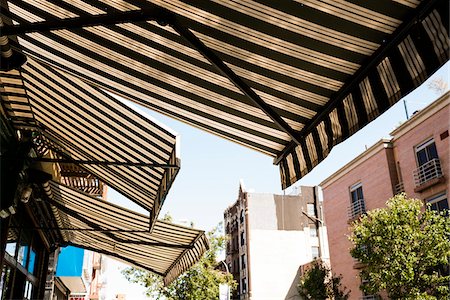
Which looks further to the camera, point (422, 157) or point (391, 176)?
point (391, 176)

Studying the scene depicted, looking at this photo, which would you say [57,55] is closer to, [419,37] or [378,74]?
[378,74]

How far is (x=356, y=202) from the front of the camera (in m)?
27.5

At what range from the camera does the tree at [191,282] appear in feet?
98.9

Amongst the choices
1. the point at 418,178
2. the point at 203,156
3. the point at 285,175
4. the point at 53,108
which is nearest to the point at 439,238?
the point at 418,178

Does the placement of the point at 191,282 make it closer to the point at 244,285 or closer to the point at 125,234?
the point at 244,285

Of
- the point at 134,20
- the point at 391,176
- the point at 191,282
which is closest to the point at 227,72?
the point at 134,20

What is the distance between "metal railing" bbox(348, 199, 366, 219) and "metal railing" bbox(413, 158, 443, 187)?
5.07 meters

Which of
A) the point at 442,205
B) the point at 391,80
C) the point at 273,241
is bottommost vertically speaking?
the point at 391,80

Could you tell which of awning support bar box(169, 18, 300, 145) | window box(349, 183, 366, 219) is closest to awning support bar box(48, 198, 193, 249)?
awning support bar box(169, 18, 300, 145)

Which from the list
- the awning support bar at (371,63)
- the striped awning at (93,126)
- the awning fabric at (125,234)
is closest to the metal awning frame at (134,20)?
the awning support bar at (371,63)

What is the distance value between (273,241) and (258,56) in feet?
156

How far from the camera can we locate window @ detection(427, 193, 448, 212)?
66.6 feet

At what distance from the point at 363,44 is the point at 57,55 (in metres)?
2.98

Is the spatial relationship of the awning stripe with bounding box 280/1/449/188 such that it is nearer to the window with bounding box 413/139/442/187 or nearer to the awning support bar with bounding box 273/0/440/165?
the awning support bar with bounding box 273/0/440/165
